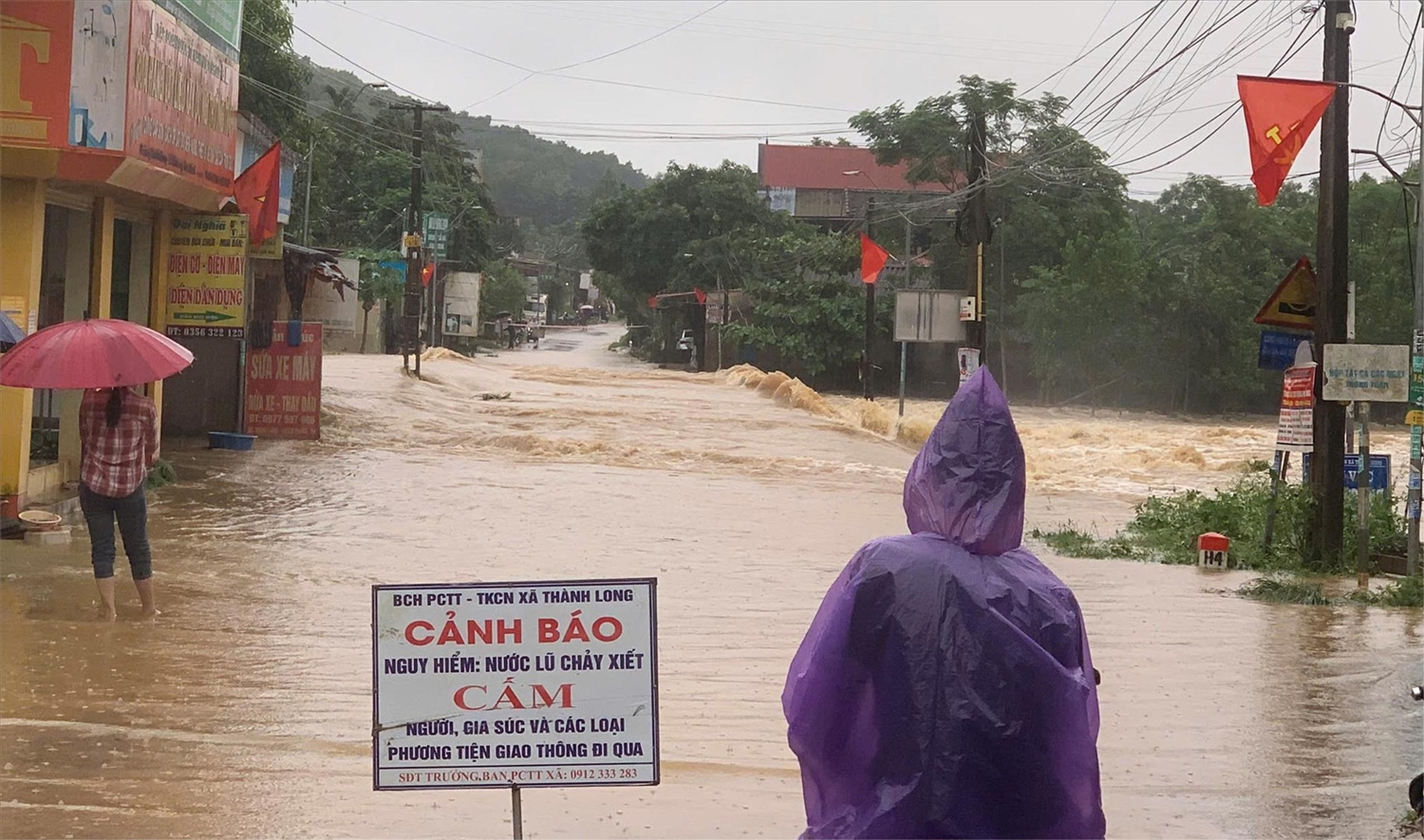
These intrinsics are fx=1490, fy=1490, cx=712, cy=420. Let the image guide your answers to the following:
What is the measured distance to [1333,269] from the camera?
541 inches

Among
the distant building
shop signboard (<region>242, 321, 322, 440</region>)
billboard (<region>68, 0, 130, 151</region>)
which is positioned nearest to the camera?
billboard (<region>68, 0, 130, 151</region>)

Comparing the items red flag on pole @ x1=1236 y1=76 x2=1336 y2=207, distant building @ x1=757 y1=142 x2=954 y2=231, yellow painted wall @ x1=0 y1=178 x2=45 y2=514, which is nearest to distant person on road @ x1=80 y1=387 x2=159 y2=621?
yellow painted wall @ x1=0 y1=178 x2=45 y2=514

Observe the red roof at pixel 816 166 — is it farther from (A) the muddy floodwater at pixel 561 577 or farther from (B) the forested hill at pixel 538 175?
(A) the muddy floodwater at pixel 561 577

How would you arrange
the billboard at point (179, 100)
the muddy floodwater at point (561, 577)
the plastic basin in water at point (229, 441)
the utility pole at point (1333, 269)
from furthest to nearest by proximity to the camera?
the plastic basin in water at point (229, 441), the utility pole at point (1333, 269), the billboard at point (179, 100), the muddy floodwater at point (561, 577)

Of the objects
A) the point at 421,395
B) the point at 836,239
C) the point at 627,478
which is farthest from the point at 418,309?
the point at 836,239

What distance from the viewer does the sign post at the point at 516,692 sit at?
4332 mm

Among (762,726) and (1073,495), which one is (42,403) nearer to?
(762,726)

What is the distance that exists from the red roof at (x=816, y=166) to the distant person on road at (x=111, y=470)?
2989 inches

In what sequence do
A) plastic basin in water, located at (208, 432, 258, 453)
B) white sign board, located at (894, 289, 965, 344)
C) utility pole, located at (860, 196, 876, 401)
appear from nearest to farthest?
plastic basin in water, located at (208, 432, 258, 453) → white sign board, located at (894, 289, 965, 344) → utility pole, located at (860, 196, 876, 401)

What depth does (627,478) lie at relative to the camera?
2117 cm

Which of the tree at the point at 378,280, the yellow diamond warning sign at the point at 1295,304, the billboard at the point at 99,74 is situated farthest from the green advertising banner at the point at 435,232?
the yellow diamond warning sign at the point at 1295,304

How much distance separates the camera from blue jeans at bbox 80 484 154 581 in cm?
924

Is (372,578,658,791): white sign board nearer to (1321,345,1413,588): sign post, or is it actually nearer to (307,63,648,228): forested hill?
(1321,345,1413,588): sign post

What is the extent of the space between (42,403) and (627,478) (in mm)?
7966
